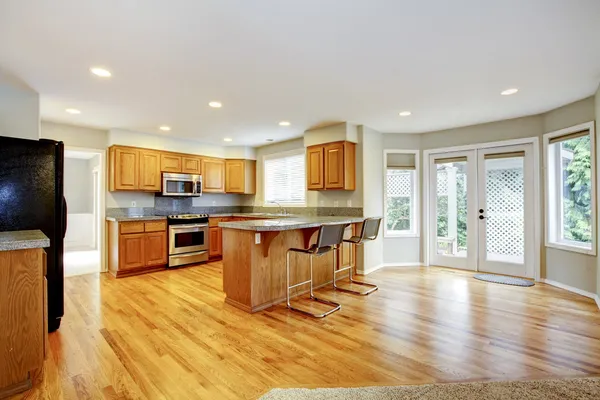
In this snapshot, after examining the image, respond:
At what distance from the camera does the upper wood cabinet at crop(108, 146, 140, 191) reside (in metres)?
5.21

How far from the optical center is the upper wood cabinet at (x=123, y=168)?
5.21 metres

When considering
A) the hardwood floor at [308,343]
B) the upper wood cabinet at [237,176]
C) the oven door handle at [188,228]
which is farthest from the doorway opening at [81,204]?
the hardwood floor at [308,343]

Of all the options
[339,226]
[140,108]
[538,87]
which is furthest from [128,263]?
[538,87]

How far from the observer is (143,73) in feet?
9.87

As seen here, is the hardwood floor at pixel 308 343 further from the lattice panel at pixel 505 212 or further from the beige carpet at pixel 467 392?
the lattice panel at pixel 505 212

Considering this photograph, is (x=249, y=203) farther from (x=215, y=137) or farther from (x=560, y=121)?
(x=560, y=121)

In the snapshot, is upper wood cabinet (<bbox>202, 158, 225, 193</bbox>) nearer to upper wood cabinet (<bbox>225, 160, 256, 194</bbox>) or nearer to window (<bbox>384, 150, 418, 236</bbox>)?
upper wood cabinet (<bbox>225, 160, 256, 194</bbox>)

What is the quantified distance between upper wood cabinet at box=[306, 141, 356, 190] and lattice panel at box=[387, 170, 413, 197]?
956mm

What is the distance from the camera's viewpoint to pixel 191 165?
6.23 meters

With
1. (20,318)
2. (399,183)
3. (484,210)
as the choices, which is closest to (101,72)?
(20,318)

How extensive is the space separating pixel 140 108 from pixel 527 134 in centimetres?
560

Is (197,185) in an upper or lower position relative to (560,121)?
lower

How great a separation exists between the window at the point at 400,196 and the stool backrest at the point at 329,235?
7.54 ft

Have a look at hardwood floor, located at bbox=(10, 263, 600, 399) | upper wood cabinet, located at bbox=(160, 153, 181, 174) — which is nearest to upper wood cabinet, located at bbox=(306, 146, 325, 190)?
hardwood floor, located at bbox=(10, 263, 600, 399)
